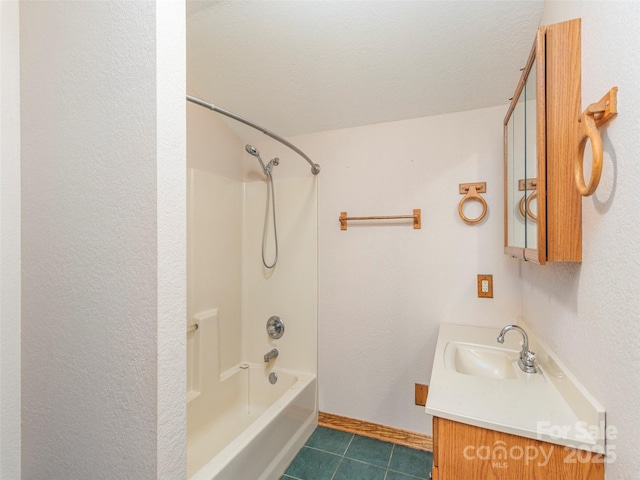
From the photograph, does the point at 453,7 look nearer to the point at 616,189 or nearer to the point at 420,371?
the point at 616,189

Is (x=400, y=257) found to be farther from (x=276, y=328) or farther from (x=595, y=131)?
(x=595, y=131)

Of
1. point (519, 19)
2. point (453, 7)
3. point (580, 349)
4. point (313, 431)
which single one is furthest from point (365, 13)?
point (313, 431)

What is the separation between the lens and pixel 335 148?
2178mm

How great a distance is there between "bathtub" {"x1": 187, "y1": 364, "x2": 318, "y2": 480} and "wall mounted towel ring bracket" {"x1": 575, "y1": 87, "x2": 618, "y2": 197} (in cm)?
164

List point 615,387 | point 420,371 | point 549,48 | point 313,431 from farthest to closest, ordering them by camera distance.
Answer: point 313,431, point 420,371, point 549,48, point 615,387

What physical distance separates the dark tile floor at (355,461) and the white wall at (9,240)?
1.29 meters

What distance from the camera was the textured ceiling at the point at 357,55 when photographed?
1381mm

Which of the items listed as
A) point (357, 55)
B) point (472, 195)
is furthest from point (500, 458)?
point (357, 55)

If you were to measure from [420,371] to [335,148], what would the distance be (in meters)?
1.66

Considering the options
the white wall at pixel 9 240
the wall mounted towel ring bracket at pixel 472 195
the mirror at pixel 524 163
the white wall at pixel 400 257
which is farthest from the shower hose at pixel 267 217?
the mirror at pixel 524 163

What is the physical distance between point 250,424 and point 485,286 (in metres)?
1.80

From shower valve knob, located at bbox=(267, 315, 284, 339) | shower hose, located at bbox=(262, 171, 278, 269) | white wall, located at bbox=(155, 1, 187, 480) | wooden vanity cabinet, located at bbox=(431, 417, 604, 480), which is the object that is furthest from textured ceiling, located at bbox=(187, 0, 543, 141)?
wooden vanity cabinet, located at bbox=(431, 417, 604, 480)

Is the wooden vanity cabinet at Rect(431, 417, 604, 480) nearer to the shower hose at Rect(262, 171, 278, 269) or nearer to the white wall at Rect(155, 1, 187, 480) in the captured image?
the white wall at Rect(155, 1, 187, 480)

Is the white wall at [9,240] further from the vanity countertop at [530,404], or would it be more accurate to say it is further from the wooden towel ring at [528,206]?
the wooden towel ring at [528,206]
